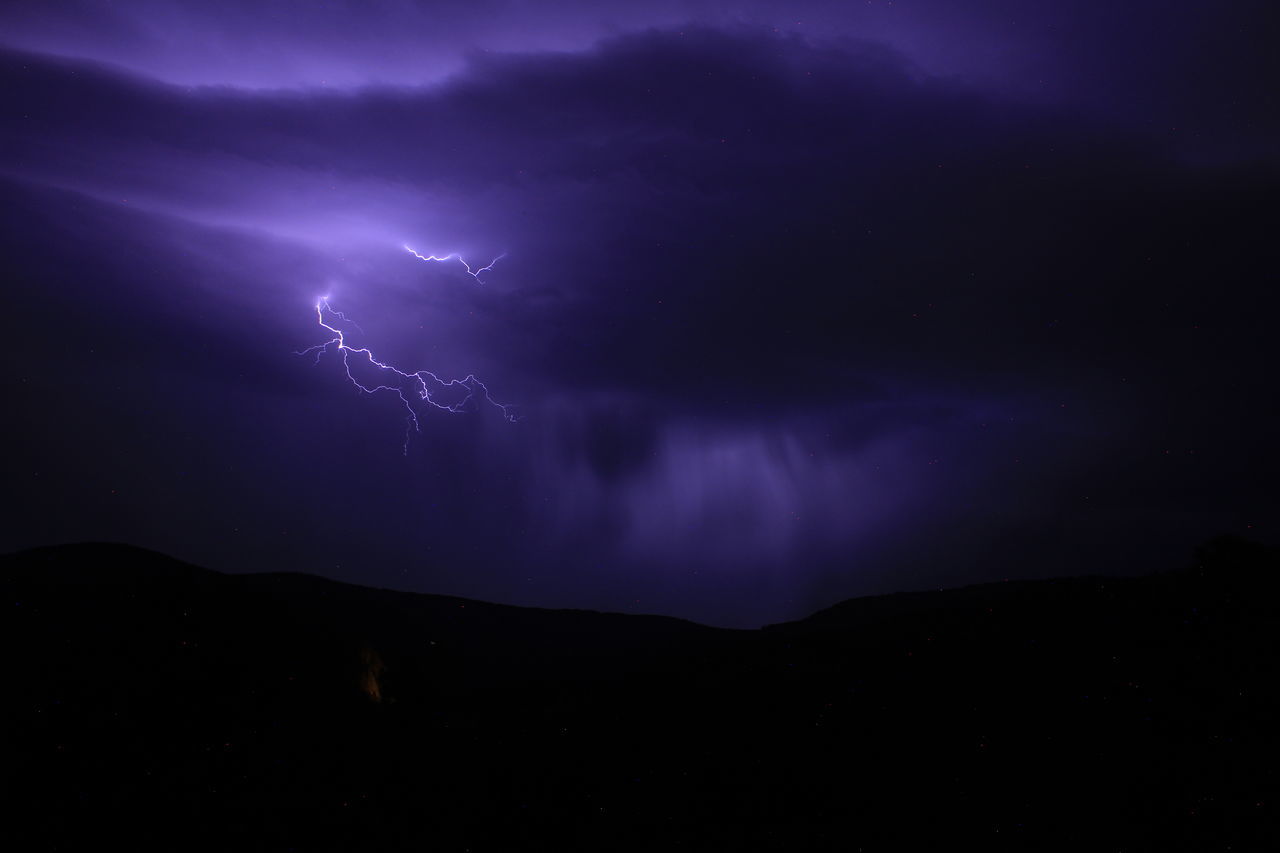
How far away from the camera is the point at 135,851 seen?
13.0 meters

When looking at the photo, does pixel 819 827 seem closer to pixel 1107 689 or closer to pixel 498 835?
pixel 498 835

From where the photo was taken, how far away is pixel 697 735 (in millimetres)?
17250

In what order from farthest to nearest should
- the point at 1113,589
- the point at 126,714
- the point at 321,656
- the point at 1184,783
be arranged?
1. the point at 321,656
2. the point at 1113,589
3. the point at 126,714
4. the point at 1184,783

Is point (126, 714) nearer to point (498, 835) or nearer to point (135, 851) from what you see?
point (135, 851)

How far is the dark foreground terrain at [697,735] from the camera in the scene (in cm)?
1294

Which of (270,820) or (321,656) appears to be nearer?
(270,820)

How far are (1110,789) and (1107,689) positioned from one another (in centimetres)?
340

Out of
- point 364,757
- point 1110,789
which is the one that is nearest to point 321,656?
point 364,757

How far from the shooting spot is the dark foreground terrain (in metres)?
12.9

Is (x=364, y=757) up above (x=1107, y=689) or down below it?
below

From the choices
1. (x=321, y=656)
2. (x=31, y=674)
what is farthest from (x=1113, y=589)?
(x=31, y=674)

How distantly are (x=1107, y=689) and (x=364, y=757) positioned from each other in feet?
57.2

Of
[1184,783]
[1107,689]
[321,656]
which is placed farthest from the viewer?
[321,656]

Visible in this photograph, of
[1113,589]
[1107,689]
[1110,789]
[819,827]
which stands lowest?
[819,827]
